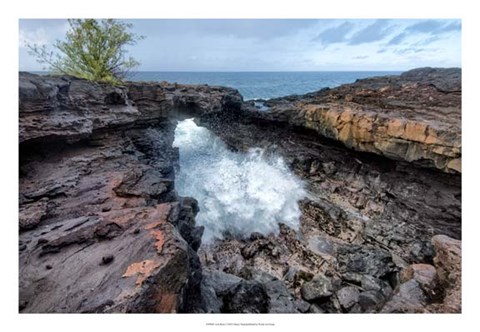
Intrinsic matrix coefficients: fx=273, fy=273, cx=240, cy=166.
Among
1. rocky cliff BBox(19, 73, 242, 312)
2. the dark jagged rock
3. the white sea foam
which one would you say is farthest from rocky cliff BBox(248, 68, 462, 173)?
rocky cliff BBox(19, 73, 242, 312)

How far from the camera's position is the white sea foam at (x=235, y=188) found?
616cm

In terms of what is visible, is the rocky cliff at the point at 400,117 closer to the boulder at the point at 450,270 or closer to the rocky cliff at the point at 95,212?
the boulder at the point at 450,270

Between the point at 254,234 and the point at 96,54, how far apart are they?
5420 millimetres

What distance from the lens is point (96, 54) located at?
20.6 ft

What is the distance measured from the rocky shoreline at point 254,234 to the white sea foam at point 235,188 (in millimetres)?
393

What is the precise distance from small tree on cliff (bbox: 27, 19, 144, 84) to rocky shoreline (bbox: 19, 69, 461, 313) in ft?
2.14

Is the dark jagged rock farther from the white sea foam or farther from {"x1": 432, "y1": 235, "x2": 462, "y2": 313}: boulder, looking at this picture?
the white sea foam

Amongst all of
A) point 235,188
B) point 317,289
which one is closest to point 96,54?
point 235,188

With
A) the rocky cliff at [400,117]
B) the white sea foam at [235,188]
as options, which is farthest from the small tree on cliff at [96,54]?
the rocky cliff at [400,117]

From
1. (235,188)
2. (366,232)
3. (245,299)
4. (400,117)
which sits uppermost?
(400,117)

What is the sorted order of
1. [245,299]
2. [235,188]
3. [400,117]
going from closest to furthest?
1. [245,299]
2. [400,117]
3. [235,188]

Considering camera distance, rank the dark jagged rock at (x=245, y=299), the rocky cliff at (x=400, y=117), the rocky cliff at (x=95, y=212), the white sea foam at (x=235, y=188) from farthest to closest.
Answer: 1. the white sea foam at (x=235, y=188)
2. the rocky cliff at (x=400, y=117)
3. the dark jagged rock at (x=245, y=299)
4. the rocky cliff at (x=95, y=212)

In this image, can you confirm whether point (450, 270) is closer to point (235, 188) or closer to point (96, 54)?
point (235, 188)

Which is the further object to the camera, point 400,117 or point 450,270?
point 400,117
